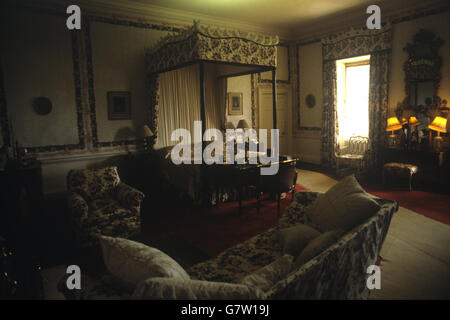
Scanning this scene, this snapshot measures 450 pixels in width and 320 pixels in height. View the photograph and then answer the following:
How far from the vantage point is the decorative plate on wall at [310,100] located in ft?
24.9

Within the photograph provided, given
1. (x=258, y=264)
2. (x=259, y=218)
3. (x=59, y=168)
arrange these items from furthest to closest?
(x=59, y=168) < (x=259, y=218) < (x=258, y=264)

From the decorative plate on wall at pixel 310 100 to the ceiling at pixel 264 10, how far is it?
1.46m

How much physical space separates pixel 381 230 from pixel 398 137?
4464 mm

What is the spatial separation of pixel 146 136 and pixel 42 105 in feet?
5.29

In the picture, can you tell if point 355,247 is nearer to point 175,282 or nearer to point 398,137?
point 175,282

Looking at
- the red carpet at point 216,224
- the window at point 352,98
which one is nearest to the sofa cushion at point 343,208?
the red carpet at point 216,224

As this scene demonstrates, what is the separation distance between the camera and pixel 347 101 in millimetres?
7312

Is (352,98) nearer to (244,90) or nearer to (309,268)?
(244,90)

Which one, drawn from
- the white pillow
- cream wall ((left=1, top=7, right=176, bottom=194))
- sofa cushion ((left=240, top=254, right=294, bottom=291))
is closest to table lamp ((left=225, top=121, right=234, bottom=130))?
cream wall ((left=1, top=7, right=176, bottom=194))

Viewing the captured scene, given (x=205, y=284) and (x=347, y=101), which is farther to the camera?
(x=347, y=101)

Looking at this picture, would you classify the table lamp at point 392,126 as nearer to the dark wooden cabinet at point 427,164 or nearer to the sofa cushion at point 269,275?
the dark wooden cabinet at point 427,164

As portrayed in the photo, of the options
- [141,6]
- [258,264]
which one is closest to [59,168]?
[141,6]

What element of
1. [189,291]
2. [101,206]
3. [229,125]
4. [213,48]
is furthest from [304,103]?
[189,291]

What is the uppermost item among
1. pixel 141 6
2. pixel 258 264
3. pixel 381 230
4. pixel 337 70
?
pixel 141 6
